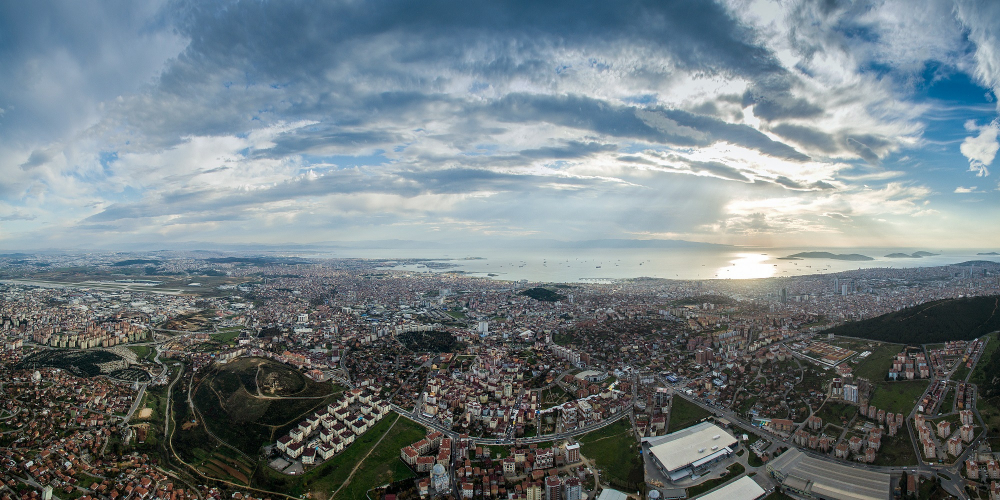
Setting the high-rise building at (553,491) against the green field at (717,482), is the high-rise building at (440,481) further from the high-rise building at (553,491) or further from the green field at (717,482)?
the green field at (717,482)

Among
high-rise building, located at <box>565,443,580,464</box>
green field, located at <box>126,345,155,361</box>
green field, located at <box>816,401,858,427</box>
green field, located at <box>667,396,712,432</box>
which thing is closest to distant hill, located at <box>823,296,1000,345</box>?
green field, located at <box>816,401,858,427</box>

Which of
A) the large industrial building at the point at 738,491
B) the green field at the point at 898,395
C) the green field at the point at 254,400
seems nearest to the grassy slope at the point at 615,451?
the large industrial building at the point at 738,491

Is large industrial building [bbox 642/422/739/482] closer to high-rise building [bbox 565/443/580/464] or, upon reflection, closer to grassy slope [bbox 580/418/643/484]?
grassy slope [bbox 580/418/643/484]

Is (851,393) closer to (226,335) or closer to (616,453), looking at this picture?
(616,453)

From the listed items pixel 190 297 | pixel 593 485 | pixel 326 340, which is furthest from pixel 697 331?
pixel 190 297

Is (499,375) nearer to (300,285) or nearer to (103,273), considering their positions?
(300,285)

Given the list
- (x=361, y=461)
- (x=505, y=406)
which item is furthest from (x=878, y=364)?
(x=361, y=461)

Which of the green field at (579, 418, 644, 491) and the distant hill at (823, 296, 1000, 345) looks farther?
the distant hill at (823, 296, 1000, 345)
